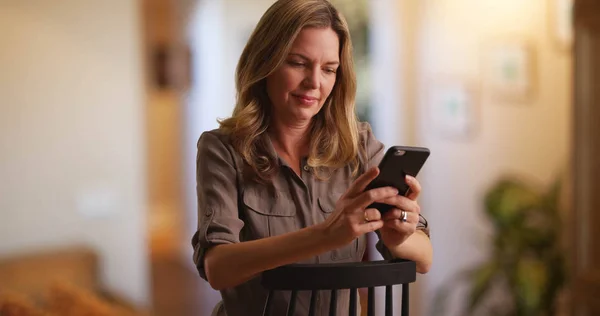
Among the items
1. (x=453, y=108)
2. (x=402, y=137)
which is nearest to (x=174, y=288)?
(x=402, y=137)

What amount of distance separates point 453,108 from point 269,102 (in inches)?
92.9

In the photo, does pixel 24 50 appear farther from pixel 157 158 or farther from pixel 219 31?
pixel 157 158

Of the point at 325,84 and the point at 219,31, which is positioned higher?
the point at 219,31

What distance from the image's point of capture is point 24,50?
2.35 meters

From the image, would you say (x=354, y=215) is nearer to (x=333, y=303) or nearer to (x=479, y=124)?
(x=333, y=303)

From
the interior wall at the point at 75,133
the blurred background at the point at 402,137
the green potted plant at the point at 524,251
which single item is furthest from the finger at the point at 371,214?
the green potted plant at the point at 524,251

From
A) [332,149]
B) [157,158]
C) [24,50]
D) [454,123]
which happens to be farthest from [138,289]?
[157,158]

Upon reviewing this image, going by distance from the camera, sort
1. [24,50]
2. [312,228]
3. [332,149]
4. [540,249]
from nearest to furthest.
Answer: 1. [312,228]
2. [332,149]
3. [24,50]
4. [540,249]

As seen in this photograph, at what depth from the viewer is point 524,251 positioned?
283 cm

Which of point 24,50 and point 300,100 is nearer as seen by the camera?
point 300,100

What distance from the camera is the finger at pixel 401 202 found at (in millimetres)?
820

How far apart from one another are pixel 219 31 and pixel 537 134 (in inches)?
54.0

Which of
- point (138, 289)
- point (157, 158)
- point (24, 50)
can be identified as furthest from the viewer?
point (157, 158)

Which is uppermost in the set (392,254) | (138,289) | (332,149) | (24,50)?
(24,50)
